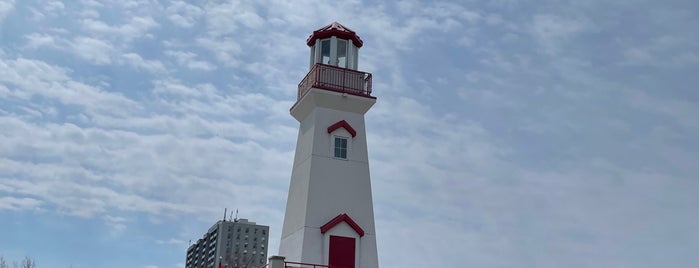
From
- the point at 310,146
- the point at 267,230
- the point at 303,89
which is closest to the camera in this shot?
the point at 310,146

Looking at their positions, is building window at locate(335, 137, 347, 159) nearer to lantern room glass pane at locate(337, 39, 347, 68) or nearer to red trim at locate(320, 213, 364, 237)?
red trim at locate(320, 213, 364, 237)

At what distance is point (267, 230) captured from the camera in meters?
148

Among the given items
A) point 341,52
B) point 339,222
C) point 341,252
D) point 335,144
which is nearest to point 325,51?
point 341,52

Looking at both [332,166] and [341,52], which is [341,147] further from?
[341,52]

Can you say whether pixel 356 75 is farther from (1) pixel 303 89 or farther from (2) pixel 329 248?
(2) pixel 329 248

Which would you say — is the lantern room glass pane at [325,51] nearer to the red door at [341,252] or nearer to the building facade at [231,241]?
the red door at [341,252]

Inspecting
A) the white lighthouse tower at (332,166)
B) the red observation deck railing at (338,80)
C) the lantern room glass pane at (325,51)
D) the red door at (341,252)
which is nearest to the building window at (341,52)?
the white lighthouse tower at (332,166)

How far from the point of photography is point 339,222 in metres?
28.4

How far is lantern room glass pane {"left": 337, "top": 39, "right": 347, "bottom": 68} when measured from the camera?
3216cm

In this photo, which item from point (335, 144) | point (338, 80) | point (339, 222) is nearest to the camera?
point (339, 222)

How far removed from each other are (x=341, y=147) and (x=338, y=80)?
3.03 m

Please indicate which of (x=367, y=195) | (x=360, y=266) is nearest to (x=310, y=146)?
(x=367, y=195)

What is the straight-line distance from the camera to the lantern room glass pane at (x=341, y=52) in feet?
105

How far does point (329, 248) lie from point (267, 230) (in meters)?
122
